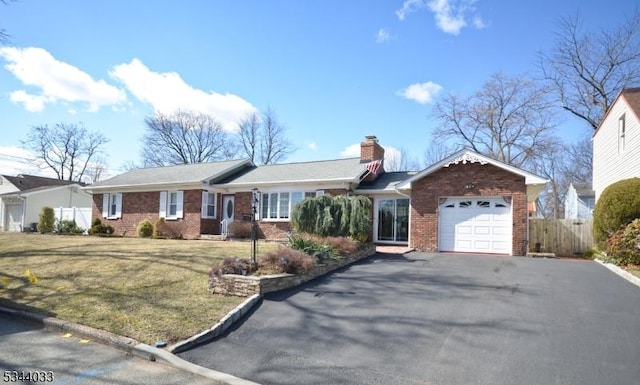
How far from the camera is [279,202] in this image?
20281 millimetres

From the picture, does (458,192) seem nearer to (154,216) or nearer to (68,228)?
(154,216)

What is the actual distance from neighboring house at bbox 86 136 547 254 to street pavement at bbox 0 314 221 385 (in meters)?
5.02

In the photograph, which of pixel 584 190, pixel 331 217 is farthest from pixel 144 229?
pixel 584 190

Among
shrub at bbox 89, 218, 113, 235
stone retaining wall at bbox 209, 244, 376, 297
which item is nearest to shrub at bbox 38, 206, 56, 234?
shrub at bbox 89, 218, 113, 235

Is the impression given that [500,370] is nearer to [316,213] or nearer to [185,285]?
[185,285]

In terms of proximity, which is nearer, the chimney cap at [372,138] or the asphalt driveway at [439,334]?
the asphalt driveway at [439,334]

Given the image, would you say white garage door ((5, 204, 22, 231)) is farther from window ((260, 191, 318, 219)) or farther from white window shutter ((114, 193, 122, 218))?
window ((260, 191, 318, 219))

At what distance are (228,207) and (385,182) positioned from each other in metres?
9.03

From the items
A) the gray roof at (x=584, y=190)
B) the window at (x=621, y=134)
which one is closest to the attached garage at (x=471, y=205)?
the window at (x=621, y=134)

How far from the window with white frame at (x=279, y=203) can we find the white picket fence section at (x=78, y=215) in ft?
44.5

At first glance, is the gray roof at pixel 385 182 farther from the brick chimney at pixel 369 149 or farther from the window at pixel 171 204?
the window at pixel 171 204

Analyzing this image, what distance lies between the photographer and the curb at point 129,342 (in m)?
4.90

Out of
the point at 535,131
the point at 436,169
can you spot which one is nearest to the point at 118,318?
the point at 436,169

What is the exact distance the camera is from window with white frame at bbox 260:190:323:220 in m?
19.9
